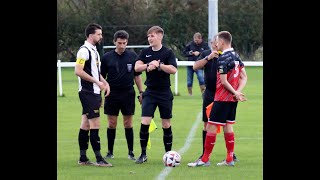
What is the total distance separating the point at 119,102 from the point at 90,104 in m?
1.16

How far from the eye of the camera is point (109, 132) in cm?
1461

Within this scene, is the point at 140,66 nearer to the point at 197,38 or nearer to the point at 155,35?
the point at 155,35

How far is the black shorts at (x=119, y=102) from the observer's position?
47.6 ft

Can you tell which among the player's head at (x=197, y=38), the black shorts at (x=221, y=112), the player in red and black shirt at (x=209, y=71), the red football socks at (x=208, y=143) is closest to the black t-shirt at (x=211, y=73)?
the player in red and black shirt at (x=209, y=71)

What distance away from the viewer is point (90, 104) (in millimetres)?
13391

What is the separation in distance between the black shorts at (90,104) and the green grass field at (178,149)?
81 cm

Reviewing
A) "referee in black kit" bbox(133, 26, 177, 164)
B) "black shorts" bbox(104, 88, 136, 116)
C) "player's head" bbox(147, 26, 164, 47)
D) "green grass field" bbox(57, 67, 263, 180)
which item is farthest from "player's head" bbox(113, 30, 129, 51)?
"green grass field" bbox(57, 67, 263, 180)

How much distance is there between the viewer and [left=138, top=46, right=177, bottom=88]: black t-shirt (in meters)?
13.9

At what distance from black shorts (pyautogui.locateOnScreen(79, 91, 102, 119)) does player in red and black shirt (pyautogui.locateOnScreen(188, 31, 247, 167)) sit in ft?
5.28

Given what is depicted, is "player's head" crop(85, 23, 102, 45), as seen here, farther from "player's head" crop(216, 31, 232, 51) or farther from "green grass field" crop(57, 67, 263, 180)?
"green grass field" crop(57, 67, 263, 180)

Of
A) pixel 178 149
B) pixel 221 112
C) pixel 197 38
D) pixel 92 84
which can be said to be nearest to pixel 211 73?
pixel 221 112
